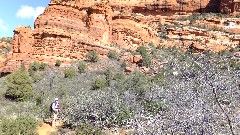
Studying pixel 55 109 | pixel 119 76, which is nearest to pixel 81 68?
pixel 119 76

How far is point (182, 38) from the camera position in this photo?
4556 cm

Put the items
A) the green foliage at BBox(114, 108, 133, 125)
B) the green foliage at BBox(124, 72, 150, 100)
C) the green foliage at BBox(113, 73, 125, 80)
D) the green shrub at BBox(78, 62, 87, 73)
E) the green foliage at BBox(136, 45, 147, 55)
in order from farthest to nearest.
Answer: the green foliage at BBox(136, 45, 147, 55), the green shrub at BBox(78, 62, 87, 73), the green foliage at BBox(113, 73, 125, 80), the green foliage at BBox(124, 72, 150, 100), the green foliage at BBox(114, 108, 133, 125)

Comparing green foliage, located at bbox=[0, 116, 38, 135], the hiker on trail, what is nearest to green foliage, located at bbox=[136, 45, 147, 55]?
the hiker on trail

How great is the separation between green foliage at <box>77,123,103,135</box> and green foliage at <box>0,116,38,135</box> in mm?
1897

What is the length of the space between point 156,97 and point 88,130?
339 cm

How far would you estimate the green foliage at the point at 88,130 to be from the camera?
1415 centimetres

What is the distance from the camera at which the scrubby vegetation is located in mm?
6895

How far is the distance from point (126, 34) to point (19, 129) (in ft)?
89.6

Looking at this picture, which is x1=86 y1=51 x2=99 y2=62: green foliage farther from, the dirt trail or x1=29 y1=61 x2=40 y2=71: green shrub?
the dirt trail

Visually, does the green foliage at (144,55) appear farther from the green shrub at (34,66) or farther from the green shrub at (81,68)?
the green shrub at (34,66)

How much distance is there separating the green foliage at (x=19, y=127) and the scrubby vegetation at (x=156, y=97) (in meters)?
2.03

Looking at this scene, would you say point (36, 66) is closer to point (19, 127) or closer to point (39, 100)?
point (39, 100)

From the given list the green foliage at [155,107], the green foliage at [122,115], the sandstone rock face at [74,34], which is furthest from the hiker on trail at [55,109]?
the sandstone rock face at [74,34]

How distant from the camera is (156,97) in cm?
1539
